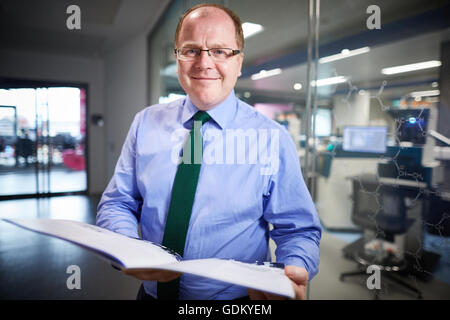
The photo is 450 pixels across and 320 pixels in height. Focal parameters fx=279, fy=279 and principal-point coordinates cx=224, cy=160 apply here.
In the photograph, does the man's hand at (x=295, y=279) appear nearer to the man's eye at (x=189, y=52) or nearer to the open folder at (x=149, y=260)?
the open folder at (x=149, y=260)

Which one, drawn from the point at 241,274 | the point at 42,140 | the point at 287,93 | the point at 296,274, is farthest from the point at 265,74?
the point at 42,140

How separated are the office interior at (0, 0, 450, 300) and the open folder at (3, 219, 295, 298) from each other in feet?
2.85

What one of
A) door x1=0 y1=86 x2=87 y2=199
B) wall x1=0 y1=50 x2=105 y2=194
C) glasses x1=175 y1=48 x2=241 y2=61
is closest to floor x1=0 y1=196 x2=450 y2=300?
door x1=0 y1=86 x2=87 y2=199

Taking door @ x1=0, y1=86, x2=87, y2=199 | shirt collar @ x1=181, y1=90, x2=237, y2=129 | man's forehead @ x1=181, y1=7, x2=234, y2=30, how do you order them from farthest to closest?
1. door @ x1=0, y1=86, x2=87, y2=199
2. shirt collar @ x1=181, y1=90, x2=237, y2=129
3. man's forehead @ x1=181, y1=7, x2=234, y2=30

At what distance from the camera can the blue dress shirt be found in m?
1.03

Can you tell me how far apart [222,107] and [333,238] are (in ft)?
7.11

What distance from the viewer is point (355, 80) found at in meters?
1.85

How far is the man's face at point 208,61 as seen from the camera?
99 cm

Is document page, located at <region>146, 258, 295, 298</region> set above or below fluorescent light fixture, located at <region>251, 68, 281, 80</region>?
below

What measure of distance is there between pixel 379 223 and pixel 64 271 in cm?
322

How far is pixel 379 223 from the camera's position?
9.08 feet

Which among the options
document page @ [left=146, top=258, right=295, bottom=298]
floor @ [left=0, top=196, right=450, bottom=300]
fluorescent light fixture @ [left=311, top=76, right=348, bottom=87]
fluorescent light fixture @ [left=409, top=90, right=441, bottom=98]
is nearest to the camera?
document page @ [left=146, top=258, right=295, bottom=298]

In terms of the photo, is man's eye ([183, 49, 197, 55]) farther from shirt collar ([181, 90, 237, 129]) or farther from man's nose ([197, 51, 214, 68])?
shirt collar ([181, 90, 237, 129])

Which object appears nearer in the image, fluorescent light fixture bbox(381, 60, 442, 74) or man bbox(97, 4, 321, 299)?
man bbox(97, 4, 321, 299)
